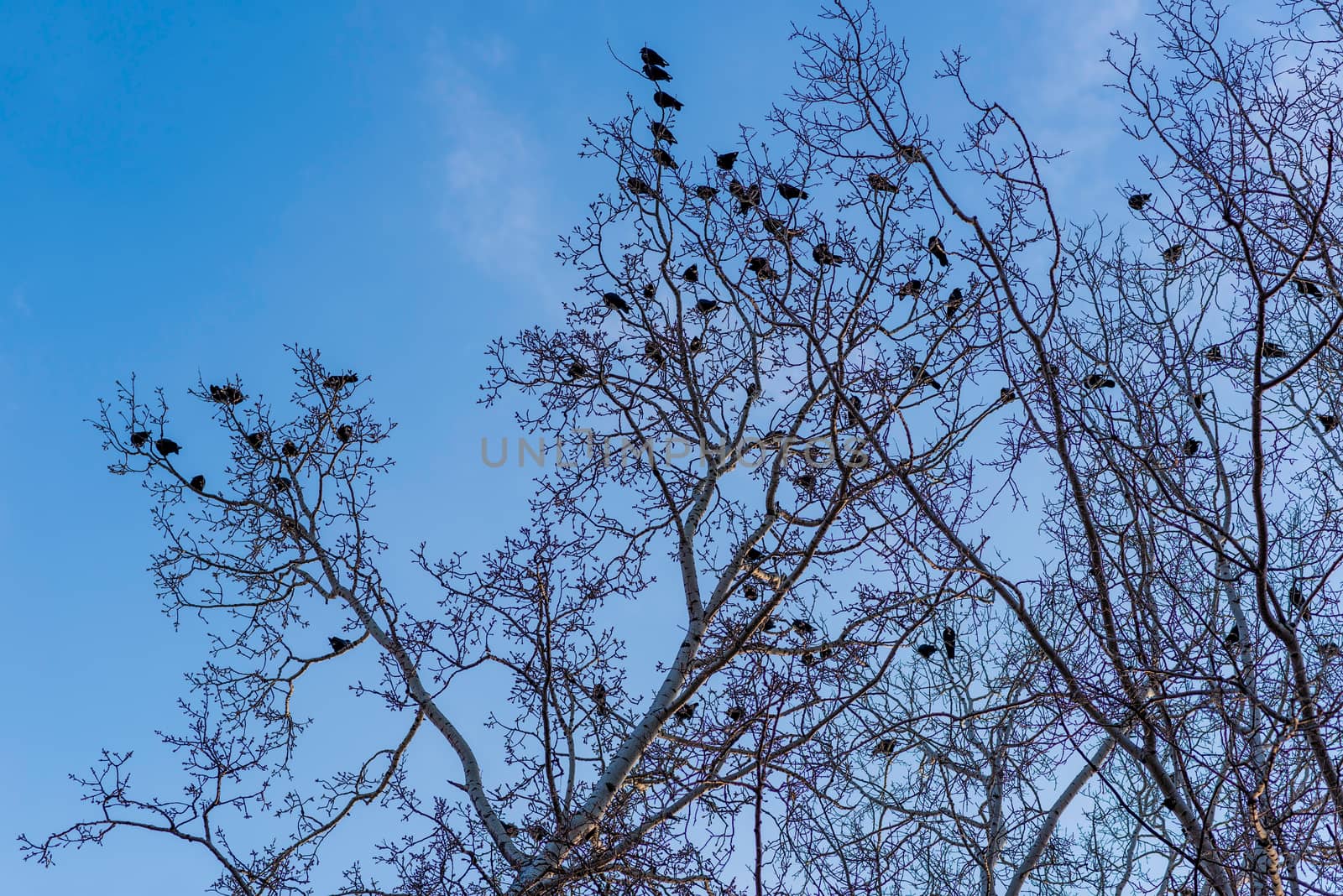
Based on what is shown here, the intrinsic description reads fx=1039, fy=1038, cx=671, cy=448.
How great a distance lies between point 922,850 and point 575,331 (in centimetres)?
346

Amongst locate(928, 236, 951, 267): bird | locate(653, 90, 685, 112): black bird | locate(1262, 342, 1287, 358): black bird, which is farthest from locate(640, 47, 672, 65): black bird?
locate(1262, 342, 1287, 358): black bird

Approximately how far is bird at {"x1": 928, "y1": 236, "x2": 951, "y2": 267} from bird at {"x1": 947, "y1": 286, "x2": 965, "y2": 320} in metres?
0.16

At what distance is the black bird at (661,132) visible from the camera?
5.84 meters

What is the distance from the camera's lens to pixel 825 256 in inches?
217

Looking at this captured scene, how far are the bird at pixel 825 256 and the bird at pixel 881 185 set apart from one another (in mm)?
498

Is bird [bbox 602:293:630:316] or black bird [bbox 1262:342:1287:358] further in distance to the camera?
bird [bbox 602:293:630:316]

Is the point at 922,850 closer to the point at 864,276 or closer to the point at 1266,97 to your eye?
the point at 864,276

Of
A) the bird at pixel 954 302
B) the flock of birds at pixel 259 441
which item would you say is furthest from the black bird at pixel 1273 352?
the flock of birds at pixel 259 441

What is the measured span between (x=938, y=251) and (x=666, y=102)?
170cm

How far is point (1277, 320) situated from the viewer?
22.3ft

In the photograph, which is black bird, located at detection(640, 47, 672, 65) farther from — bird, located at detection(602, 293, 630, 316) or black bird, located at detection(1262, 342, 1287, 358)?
black bird, located at detection(1262, 342, 1287, 358)

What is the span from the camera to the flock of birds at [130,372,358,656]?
6523 millimetres

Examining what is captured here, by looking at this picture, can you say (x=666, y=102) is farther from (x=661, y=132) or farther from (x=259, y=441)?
(x=259, y=441)

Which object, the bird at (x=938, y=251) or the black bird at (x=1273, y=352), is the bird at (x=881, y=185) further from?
the black bird at (x=1273, y=352)
